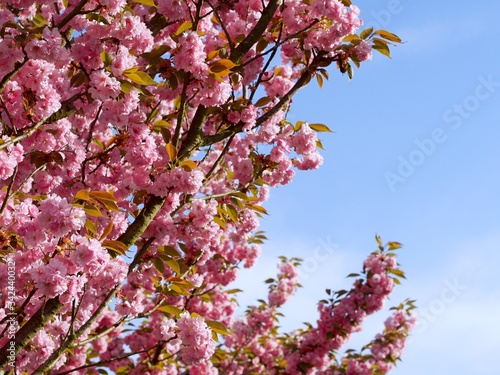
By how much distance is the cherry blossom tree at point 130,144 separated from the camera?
11.5 feet

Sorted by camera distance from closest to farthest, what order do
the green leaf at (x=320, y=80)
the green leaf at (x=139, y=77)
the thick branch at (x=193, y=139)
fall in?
the green leaf at (x=139, y=77)
the thick branch at (x=193, y=139)
the green leaf at (x=320, y=80)

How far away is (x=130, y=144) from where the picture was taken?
4113 mm

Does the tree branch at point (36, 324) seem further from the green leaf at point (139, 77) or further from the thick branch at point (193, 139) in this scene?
the green leaf at point (139, 77)

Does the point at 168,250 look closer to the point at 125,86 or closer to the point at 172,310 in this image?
the point at 172,310

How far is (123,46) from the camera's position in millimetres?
3779

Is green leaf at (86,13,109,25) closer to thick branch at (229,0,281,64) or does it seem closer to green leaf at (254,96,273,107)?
thick branch at (229,0,281,64)

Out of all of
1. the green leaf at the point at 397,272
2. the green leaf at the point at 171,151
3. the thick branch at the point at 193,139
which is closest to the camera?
the green leaf at the point at 171,151

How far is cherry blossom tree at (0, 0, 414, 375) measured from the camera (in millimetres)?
3506

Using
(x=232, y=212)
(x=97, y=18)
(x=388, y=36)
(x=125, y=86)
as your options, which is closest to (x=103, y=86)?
(x=125, y=86)

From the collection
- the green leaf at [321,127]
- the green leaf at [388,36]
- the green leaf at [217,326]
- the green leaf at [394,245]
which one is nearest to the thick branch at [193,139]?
the green leaf at [321,127]

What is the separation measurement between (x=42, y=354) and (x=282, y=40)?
9.84 ft

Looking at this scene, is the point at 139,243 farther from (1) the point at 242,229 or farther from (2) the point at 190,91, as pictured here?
(1) the point at 242,229
